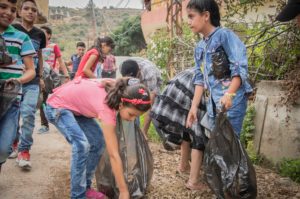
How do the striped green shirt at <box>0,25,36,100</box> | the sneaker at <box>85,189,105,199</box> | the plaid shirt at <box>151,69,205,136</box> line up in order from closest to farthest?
1. the striped green shirt at <box>0,25,36,100</box>
2. the sneaker at <box>85,189,105,199</box>
3. the plaid shirt at <box>151,69,205,136</box>

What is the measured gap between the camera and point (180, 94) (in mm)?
3555

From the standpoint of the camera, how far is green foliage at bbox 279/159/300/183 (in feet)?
11.8

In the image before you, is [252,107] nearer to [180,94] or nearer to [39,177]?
[180,94]

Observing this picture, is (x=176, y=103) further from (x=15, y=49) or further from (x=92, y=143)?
(x=15, y=49)

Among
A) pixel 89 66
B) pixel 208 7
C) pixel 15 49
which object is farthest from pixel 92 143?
pixel 89 66

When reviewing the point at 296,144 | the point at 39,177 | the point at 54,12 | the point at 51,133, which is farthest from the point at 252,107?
the point at 54,12

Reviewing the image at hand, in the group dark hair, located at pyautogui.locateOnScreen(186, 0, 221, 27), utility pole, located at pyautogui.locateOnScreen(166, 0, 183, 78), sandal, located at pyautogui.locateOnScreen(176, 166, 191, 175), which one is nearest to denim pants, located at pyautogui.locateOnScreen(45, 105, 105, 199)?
sandal, located at pyautogui.locateOnScreen(176, 166, 191, 175)

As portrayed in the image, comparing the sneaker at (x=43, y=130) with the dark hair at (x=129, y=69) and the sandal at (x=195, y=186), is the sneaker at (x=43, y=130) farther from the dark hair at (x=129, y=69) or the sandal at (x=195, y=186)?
the sandal at (x=195, y=186)

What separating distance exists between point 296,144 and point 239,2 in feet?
6.13

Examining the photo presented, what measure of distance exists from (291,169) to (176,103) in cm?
139

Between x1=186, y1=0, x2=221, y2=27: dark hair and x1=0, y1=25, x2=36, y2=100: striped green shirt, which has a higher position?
x1=186, y1=0, x2=221, y2=27: dark hair

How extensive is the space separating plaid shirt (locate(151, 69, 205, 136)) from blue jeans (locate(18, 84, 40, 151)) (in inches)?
53.8

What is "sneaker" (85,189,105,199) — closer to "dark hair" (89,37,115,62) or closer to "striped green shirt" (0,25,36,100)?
"striped green shirt" (0,25,36,100)

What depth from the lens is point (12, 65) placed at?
9.62ft
